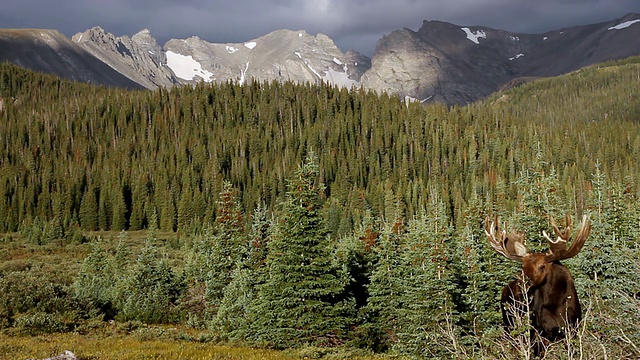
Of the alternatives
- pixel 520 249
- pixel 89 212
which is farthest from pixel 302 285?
pixel 89 212

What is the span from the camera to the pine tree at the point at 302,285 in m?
18.5

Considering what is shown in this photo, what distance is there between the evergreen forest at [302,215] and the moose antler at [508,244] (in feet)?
4.12

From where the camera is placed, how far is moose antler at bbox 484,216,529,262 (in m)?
8.08

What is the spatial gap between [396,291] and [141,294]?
58.2 ft

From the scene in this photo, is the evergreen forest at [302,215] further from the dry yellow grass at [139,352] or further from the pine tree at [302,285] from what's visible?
the dry yellow grass at [139,352]

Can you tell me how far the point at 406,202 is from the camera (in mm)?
109875

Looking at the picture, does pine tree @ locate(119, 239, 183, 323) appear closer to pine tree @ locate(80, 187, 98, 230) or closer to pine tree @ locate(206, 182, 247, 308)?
pine tree @ locate(206, 182, 247, 308)

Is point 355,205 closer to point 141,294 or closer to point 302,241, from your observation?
point 141,294

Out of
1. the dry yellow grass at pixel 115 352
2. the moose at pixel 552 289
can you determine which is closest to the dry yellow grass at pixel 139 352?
the dry yellow grass at pixel 115 352

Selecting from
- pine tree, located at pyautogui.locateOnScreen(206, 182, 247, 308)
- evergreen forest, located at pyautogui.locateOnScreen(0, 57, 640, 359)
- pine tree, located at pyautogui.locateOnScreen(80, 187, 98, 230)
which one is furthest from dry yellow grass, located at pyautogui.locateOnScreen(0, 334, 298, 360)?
pine tree, located at pyautogui.locateOnScreen(80, 187, 98, 230)

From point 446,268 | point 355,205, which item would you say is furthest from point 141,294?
point 355,205

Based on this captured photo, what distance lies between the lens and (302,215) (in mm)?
19734

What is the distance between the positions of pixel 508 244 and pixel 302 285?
37.9ft

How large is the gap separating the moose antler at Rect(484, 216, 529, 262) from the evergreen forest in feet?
4.12
